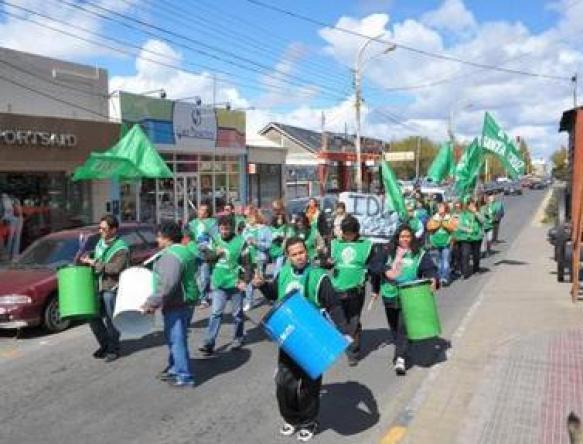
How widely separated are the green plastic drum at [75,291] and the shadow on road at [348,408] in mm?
2842

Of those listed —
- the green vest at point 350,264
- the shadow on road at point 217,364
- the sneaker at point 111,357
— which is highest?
the green vest at point 350,264

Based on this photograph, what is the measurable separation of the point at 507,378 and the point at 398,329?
1.43 meters

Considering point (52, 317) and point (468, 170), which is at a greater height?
point (468, 170)

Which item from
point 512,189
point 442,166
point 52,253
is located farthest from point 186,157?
point 512,189

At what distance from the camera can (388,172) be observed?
1562 cm

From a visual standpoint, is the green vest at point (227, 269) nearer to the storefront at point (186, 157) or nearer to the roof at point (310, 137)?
the storefront at point (186, 157)

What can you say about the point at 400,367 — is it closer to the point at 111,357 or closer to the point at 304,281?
the point at 304,281

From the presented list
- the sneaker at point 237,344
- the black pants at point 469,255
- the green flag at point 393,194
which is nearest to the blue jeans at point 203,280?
the sneaker at point 237,344

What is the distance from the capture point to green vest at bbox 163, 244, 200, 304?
7.36 m

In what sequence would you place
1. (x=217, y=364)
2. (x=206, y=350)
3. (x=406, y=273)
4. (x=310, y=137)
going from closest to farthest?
(x=406, y=273), (x=217, y=364), (x=206, y=350), (x=310, y=137)

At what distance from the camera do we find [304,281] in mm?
6109

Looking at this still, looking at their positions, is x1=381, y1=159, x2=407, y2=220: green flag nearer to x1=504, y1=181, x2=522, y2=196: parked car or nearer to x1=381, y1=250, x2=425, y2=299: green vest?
x1=381, y1=250, x2=425, y2=299: green vest

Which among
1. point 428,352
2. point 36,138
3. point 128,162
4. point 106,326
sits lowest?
point 428,352

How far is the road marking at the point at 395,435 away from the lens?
602 centimetres
